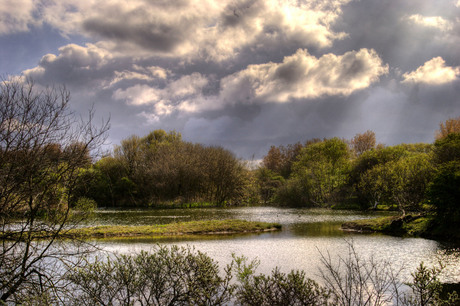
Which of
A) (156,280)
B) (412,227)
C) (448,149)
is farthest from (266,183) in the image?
(156,280)

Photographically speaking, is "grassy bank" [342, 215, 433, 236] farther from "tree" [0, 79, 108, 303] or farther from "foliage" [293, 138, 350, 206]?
"foliage" [293, 138, 350, 206]

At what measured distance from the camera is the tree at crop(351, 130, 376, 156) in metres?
90.5

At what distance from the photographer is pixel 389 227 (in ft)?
87.7

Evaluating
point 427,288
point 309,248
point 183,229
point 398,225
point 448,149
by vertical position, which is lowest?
point 309,248

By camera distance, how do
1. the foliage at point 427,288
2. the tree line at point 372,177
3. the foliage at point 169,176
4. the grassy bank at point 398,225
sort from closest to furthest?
the foliage at point 427,288 < the grassy bank at point 398,225 < the tree line at point 372,177 < the foliage at point 169,176

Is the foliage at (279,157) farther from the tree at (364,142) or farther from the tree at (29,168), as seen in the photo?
the tree at (29,168)

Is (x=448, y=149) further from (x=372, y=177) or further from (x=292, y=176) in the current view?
(x=292, y=176)

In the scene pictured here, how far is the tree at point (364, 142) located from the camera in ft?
297

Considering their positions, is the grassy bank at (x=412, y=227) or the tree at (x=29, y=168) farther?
the grassy bank at (x=412, y=227)

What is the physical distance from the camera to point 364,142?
91.3 metres

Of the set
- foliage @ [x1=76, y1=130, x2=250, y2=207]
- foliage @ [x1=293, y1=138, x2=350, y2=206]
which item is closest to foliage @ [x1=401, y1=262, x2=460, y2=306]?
foliage @ [x1=293, y1=138, x2=350, y2=206]

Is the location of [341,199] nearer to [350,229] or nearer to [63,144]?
[350,229]

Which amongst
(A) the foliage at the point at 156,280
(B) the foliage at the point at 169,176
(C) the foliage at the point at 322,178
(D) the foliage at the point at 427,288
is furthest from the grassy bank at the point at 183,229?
(B) the foliage at the point at 169,176

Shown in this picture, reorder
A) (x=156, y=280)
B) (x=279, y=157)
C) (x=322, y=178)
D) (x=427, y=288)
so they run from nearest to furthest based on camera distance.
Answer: (x=427, y=288)
(x=156, y=280)
(x=322, y=178)
(x=279, y=157)
